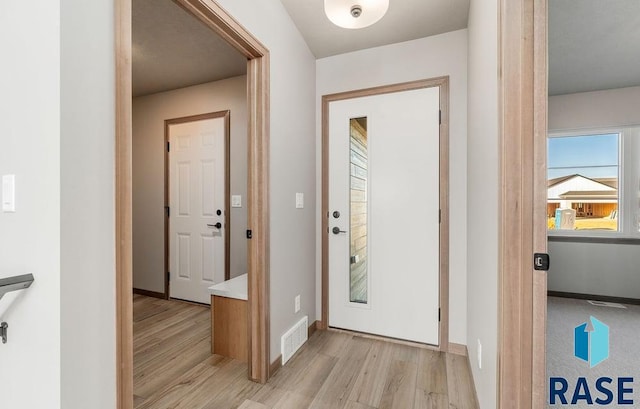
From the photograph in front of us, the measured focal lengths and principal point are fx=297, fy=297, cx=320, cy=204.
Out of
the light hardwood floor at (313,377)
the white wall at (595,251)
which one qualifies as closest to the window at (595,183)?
the white wall at (595,251)

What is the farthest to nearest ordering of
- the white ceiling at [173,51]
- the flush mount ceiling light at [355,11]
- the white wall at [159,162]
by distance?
the white wall at [159,162] < the white ceiling at [173,51] < the flush mount ceiling light at [355,11]

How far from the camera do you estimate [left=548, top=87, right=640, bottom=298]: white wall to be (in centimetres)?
349

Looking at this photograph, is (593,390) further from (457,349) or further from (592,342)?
(592,342)

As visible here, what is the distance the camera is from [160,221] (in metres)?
3.62

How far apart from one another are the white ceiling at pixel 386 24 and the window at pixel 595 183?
2.70 meters

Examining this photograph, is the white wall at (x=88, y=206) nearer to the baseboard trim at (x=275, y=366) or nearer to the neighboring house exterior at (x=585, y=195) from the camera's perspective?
the baseboard trim at (x=275, y=366)

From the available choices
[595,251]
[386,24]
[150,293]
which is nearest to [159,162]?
[150,293]

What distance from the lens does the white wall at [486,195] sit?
4.04ft

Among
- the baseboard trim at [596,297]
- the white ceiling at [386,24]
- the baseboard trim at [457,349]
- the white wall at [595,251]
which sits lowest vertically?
the baseboard trim at [596,297]

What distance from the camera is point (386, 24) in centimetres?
228
